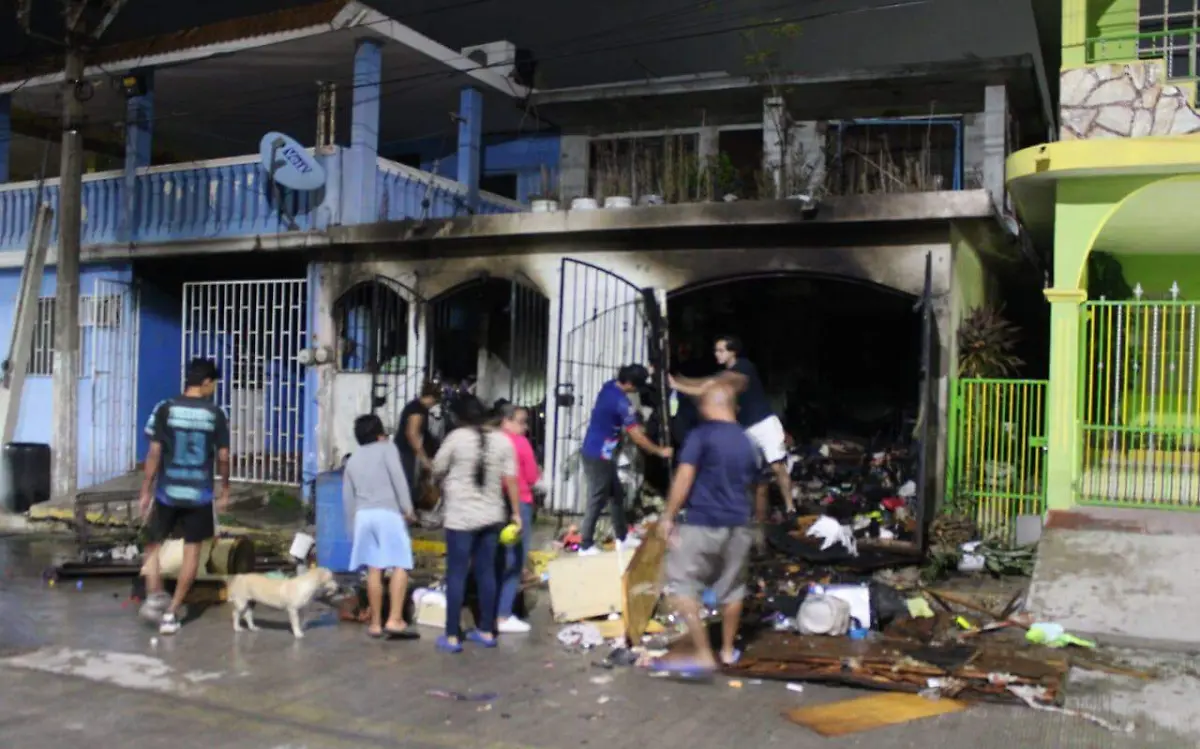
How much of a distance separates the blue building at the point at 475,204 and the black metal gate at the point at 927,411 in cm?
25

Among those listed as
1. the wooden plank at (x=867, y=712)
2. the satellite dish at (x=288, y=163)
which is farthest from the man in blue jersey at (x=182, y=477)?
the satellite dish at (x=288, y=163)

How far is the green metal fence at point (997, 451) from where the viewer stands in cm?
947

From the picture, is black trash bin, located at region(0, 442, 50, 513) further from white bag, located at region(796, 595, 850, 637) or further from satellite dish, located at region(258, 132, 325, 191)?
white bag, located at region(796, 595, 850, 637)

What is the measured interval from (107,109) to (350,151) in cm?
679

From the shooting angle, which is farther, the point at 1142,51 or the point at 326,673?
the point at 1142,51

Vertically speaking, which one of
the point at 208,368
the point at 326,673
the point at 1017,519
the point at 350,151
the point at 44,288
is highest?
the point at 350,151

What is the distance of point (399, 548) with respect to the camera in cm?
681

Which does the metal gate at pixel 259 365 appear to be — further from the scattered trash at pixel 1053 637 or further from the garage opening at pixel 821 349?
the scattered trash at pixel 1053 637

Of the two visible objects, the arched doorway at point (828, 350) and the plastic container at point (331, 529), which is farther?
the arched doorway at point (828, 350)

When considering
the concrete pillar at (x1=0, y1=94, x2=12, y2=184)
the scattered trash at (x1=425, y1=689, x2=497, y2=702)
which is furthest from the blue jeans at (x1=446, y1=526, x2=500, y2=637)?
the concrete pillar at (x1=0, y1=94, x2=12, y2=184)

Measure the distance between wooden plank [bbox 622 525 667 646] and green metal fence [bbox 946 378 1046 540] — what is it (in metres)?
3.77

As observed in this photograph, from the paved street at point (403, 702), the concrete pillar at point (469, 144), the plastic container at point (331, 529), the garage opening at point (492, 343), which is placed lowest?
the paved street at point (403, 702)

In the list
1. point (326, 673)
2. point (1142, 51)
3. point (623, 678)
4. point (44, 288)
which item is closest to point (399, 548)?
point (326, 673)

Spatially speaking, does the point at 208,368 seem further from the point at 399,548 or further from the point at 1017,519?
the point at 1017,519
